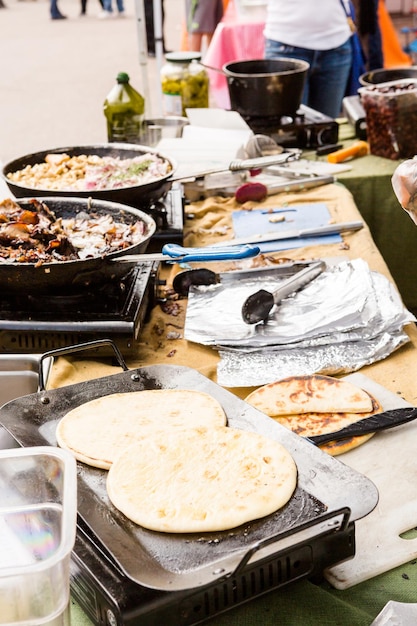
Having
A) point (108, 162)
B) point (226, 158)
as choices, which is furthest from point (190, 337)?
point (226, 158)

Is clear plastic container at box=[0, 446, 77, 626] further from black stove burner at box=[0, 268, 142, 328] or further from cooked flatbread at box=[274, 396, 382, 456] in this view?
black stove burner at box=[0, 268, 142, 328]

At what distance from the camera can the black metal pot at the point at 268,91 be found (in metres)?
3.10

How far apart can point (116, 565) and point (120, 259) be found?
853mm

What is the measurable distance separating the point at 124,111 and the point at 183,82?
1.68 feet

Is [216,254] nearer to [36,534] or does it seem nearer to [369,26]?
[36,534]

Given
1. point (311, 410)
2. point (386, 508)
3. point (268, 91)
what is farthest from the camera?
point (268, 91)

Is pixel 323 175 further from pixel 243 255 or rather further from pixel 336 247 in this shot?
pixel 243 255

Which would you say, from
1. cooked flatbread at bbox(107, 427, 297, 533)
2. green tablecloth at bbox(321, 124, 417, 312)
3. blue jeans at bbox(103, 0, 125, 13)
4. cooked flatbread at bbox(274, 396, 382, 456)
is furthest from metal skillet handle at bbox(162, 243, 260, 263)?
blue jeans at bbox(103, 0, 125, 13)

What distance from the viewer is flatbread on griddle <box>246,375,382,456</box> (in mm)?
1380

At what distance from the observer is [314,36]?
375 cm

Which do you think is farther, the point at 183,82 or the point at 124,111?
the point at 183,82

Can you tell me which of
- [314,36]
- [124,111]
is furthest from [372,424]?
[314,36]

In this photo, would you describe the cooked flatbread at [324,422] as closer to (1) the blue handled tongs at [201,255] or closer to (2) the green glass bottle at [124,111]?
(1) the blue handled tongs at [201,255]

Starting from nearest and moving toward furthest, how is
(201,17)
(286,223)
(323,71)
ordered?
(286,223), (323,71), (201,17)
